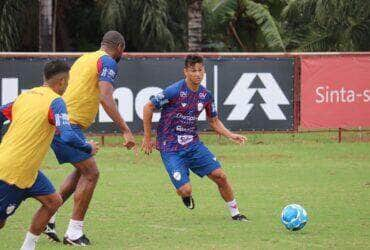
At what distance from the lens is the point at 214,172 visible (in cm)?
1196

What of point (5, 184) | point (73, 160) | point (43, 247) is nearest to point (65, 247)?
point (43, 247)

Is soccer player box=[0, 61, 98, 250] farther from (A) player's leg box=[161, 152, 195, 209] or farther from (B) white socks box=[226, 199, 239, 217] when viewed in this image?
(B) white socks box=[226, 199, 239, 217]

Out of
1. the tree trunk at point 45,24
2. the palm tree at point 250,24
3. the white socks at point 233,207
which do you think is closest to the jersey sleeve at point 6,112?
the white socks at point 233,207

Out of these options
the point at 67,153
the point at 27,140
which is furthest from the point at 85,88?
the point at 27,140

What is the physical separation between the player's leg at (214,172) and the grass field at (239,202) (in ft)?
0.72

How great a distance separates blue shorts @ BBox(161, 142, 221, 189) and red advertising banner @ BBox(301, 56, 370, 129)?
8.85 metres

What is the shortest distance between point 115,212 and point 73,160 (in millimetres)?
2407

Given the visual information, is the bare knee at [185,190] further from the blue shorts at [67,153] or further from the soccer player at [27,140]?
the soccer player at [27,140]

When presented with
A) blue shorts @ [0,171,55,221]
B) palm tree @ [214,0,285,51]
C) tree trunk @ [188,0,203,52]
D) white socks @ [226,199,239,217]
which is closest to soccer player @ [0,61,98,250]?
blue shorts @ [0,171,55,221]

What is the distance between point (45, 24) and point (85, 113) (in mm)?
14589

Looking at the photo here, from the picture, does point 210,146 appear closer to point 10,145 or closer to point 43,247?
point 43,247

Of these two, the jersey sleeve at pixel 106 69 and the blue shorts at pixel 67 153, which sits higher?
the jersey sleeve at pixel 106 69

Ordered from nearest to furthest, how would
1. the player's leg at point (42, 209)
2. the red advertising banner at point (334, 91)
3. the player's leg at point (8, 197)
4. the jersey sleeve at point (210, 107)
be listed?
the player's leg at point (8, 197)
the player's leg at point (42, 209)
the jersey sleeve at point (210, 107)
the red advertising banner at point (334, 91)

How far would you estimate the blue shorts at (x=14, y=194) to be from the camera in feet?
29.0
